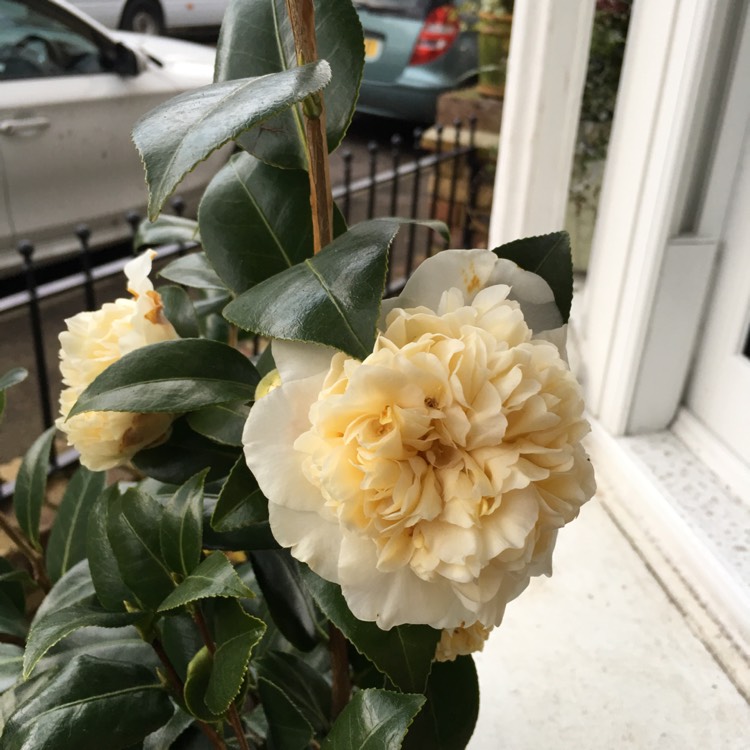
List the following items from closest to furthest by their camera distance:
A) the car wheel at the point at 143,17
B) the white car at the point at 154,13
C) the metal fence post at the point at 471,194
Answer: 1. the metal fence post at the point at 471,194
2. the white car at the point at 154,13
3. the car wheel at the point at 143,17

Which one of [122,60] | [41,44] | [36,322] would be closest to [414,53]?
[122,60]

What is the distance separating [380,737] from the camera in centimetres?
54

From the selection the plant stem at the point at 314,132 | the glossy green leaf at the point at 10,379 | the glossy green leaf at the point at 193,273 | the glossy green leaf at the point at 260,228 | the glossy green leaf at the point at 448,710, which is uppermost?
the plant stem at the point at 314,132

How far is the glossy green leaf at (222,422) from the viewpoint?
2.02 ft

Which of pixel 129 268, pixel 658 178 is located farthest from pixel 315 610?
pixel 658 178

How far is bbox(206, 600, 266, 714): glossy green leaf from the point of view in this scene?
1.78ft

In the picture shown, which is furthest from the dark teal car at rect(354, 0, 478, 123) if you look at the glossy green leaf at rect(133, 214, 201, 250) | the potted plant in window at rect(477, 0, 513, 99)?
the glossy green leaf at rect(133, 214, 201, 250)

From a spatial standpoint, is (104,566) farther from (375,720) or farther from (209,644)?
(375,720)

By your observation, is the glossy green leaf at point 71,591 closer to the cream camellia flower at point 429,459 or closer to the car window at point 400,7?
the cream camellia flower at point 429,459

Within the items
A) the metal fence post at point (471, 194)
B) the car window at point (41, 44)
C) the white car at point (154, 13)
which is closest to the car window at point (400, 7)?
the white car at point (154, 13)

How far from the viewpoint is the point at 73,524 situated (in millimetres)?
900

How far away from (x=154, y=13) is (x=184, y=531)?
584 centimetres

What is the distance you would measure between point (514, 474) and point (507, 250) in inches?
8.4

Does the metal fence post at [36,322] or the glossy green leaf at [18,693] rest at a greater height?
the glossy green leaf at [18,693]
